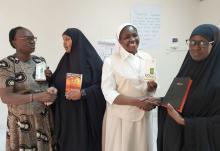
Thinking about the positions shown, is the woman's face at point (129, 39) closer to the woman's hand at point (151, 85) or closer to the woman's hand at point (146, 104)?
Answer: the woman's hand at point (151, 85)

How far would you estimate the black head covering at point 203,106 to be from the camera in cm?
162

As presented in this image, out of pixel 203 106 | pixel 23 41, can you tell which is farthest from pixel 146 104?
pixel 23 41

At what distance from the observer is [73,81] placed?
7.13ft

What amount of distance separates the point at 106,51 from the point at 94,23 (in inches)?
16.6

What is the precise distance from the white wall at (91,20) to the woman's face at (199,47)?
7.85 feet

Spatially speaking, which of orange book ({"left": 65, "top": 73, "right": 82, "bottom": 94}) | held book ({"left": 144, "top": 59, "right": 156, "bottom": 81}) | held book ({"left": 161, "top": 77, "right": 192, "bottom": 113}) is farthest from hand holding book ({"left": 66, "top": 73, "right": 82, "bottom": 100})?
held book ({"left": 161, "top": 77, "right": 192, "bottom": 113})

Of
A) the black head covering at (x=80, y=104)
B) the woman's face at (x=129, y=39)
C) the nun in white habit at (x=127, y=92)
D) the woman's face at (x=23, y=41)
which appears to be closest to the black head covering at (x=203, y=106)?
the nun in white habit at (x=127, y=92)

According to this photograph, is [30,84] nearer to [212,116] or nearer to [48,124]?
[48,124]

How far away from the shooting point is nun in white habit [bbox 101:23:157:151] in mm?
2121

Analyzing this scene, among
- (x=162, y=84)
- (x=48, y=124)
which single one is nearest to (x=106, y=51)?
(x=162, y=84)

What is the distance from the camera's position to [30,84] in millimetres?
2199

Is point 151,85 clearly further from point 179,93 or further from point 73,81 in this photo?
point 73,81

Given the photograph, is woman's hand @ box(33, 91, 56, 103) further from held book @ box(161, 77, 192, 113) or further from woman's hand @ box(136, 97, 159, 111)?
held book @ box(161, 77, 192, 113)

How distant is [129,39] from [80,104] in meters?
0.66
